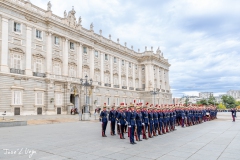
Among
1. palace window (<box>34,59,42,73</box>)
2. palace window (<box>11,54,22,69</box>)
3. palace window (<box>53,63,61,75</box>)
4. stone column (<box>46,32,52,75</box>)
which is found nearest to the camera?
palace window (<box>11,54,22,69</box>)

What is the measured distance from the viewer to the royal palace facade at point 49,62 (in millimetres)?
26219

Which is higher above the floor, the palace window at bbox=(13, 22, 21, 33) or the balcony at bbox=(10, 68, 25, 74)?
the palace window at bbox=(13, 22, 21, 33)

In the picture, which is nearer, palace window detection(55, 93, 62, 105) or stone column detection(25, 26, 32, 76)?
stone column detection(25, 26, 32, 76)

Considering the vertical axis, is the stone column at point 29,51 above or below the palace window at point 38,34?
below

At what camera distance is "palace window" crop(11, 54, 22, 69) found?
27.0 m

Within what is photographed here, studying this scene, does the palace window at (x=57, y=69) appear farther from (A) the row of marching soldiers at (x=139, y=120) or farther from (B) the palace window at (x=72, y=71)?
(A) the row of marching soldiers at (x=139, y=120)

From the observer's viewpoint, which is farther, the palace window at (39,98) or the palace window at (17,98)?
the palace window at (39,98)

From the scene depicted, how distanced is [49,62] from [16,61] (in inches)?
204

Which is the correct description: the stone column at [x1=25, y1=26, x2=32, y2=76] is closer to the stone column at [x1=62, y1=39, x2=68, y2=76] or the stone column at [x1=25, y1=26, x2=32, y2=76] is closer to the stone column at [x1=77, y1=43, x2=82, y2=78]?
the stone column at [x1=62, y1=39, x2=68, y2=76]

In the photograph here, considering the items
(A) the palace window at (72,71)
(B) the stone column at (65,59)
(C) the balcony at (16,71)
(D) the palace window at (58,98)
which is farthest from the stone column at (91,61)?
(C) the balcony at (16,71)

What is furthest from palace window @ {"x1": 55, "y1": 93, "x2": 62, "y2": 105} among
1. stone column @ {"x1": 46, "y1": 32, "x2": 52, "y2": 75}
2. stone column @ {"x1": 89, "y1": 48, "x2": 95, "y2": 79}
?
stone column @ {"x1": 89, "y1": 48, "x2": 95, "y2": 79}

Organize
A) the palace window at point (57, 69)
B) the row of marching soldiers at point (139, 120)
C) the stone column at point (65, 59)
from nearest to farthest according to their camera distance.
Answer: the row of marching soldiers at point (139, 120) < the palace window at point (57, 69) < the stone column at point (65, 59)

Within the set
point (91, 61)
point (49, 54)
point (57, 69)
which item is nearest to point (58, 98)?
point (57, 69)

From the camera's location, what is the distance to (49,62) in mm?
31562
